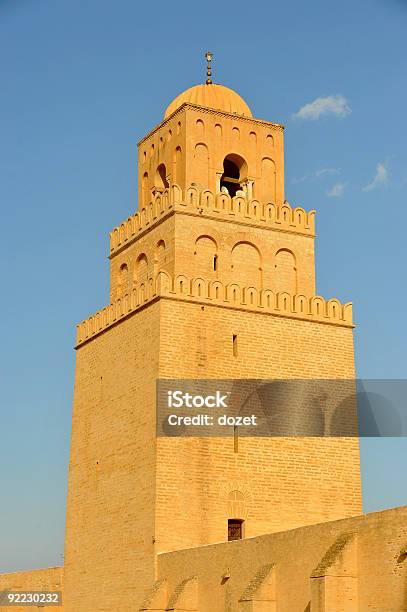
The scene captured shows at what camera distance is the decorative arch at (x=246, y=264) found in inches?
1168

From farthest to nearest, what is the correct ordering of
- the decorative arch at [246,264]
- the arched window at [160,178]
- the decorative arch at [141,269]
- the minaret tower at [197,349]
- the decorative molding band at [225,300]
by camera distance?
the arched window at [160,178] → the decorative arch at [141,269] → the decorative arch at [246,264] → the decorative molding band at [225,300] → the minaret tower at [197,349]

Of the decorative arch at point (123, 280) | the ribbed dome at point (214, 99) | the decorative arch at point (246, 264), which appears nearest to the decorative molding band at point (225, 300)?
the decorative arch at point (246, 264)

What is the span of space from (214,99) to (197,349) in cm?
787

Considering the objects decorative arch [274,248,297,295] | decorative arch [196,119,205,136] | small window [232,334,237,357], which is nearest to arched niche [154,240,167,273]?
small window [232,334,237,357]

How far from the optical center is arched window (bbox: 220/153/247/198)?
3122cm

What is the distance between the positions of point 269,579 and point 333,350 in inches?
348

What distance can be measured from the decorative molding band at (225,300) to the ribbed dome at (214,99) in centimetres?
564

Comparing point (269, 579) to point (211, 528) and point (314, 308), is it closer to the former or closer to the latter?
point (211, 528)

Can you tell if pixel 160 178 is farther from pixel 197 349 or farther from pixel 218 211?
pixel 197 349

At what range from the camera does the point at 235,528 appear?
26859 mm

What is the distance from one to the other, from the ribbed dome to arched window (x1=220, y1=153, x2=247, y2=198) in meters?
1.28

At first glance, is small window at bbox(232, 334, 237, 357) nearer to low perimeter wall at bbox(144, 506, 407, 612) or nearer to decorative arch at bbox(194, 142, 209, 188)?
decorative arch at bbox(194, 142, 209, 188)

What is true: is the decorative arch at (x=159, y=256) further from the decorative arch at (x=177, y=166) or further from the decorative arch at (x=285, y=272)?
the decorative arch at (x=285, y=272)

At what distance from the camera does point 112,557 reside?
91.1 ft
